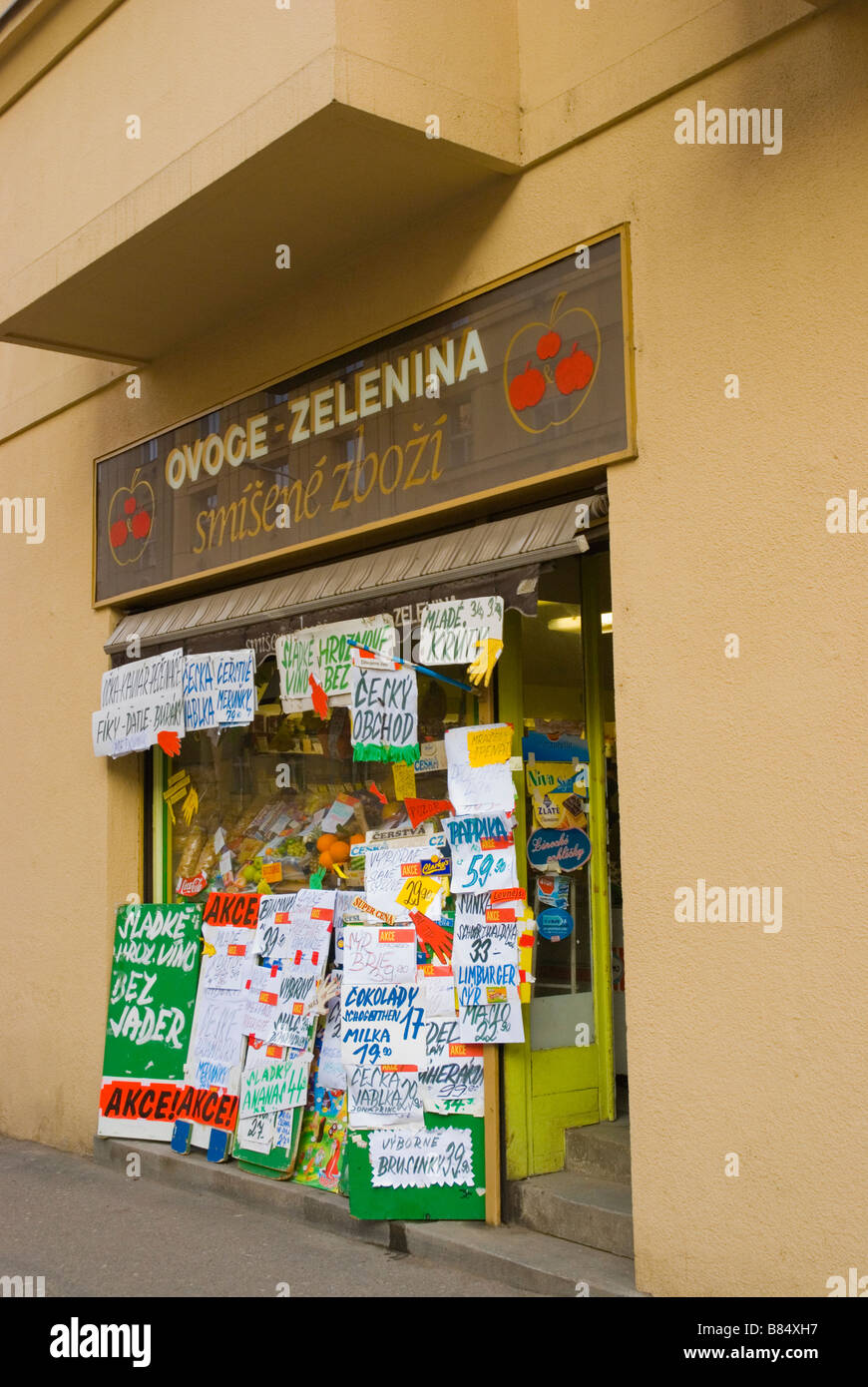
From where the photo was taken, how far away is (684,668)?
4355 mm

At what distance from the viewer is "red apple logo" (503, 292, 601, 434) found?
477cm

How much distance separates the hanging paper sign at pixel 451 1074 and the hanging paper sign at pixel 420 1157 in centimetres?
10

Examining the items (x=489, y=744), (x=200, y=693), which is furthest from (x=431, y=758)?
(x=200, y=693)

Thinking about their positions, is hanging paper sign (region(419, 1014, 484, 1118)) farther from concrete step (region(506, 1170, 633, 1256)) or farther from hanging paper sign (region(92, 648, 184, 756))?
hanging paper sign (region(92, 648, 184, 756))

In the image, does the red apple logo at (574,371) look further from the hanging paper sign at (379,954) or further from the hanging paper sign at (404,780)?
the hanging paper sign at (379,954)

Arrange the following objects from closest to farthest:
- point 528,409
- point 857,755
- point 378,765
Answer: point 857,755
point 528,409
point 378,765

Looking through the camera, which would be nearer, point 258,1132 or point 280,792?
point 258,1132

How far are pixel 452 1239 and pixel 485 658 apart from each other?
2.30m

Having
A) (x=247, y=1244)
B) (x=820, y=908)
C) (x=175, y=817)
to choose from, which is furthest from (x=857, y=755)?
(x=175, y=817)

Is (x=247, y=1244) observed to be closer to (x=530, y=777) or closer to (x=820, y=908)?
(x=530, y=777)

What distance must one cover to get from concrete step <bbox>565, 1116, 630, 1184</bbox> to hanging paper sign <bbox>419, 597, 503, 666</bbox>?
2122 millimetres

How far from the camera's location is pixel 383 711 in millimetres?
5578

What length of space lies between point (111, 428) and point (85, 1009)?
136 inches

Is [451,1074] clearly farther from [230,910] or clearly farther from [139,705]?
[139,705]
